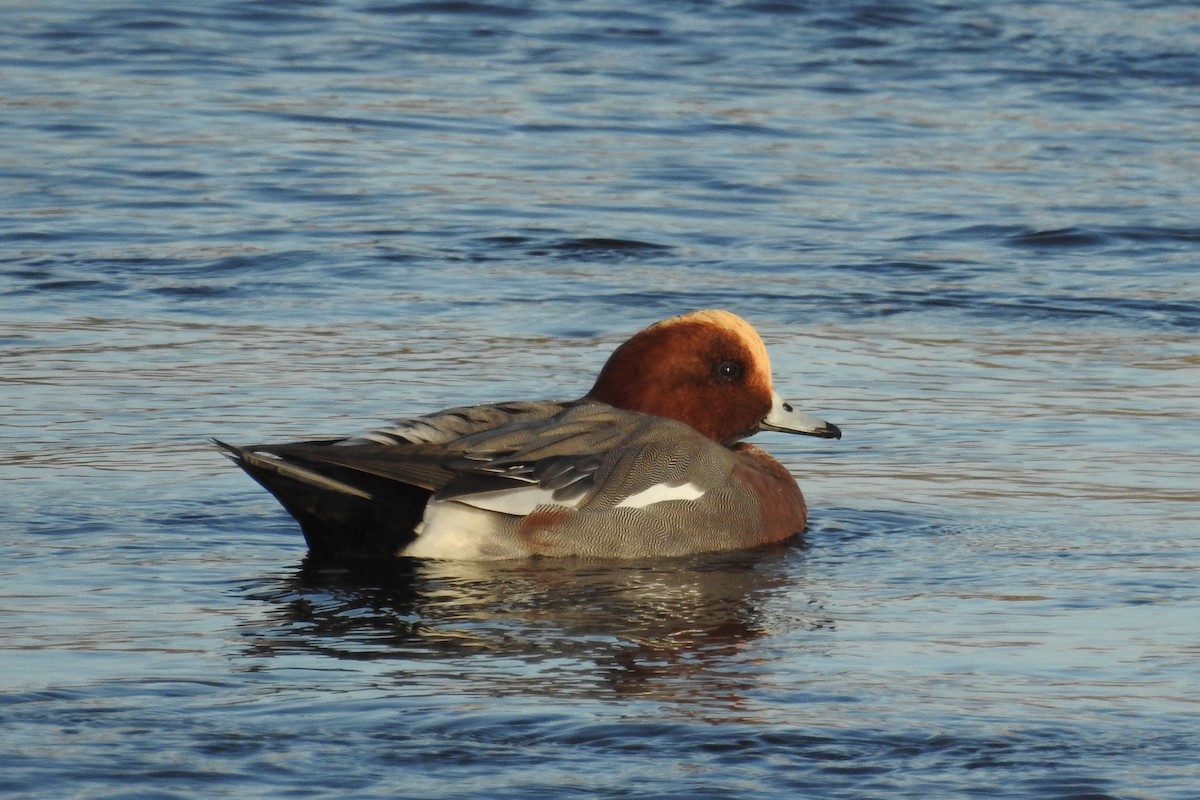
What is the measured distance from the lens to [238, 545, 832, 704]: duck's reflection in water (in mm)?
5844

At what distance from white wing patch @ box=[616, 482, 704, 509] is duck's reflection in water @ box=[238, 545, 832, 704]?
0.19 metres

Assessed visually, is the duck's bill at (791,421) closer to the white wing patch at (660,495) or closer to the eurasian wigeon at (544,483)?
the eurasian wigeon at (544,483)

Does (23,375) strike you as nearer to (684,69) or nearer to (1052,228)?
(1052,228)

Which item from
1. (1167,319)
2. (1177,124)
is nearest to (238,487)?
(1167,319)

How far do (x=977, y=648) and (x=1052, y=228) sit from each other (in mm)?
7313

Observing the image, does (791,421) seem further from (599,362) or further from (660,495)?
(599,362)

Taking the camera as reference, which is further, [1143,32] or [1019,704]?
[1143,32]

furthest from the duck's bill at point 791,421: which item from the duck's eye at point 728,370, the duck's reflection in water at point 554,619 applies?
the duck's reflection in water at point 554,619

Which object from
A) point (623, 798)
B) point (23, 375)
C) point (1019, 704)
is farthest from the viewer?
Answer: point (23, 375)

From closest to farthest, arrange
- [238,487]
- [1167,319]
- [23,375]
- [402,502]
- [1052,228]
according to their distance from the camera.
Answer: [402,502]
[238,487]
[23,375]
[1167,319]
[1052,228]

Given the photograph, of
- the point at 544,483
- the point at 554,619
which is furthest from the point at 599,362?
the point at 554,619

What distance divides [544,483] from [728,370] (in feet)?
3.61

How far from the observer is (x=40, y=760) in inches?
194

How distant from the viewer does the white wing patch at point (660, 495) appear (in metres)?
7.47
